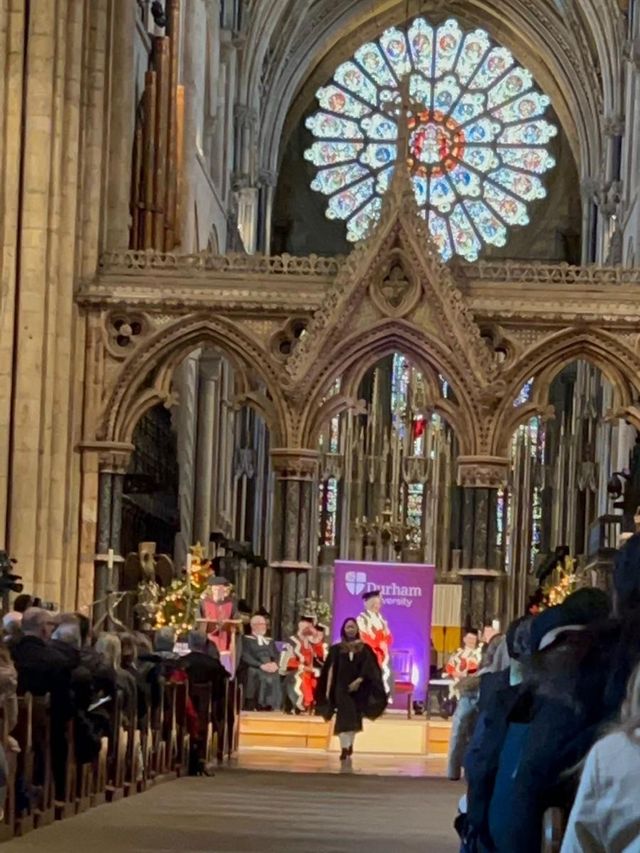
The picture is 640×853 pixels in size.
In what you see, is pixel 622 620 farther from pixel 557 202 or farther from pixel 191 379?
pixel 557 202

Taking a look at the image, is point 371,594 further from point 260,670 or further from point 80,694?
point 80,694

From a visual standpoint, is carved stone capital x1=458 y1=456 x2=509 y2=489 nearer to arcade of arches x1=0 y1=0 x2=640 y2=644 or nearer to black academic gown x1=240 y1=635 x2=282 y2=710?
arcade of arches x1=0 y1=0 x2=640 y2=644

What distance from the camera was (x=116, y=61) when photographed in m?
25.1

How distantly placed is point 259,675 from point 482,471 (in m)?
3.31

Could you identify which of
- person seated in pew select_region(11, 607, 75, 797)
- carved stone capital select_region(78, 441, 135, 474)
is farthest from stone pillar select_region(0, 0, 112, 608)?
person seated in pew select_region(11, 607, 75, 797)

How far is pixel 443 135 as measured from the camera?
4856cm

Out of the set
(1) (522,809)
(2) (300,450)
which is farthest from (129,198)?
(1) (522,809)

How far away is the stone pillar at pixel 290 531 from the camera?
2406 centimetres

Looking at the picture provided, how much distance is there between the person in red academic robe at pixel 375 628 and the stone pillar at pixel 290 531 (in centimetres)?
153

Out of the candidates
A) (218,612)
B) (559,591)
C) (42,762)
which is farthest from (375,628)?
(42,762)

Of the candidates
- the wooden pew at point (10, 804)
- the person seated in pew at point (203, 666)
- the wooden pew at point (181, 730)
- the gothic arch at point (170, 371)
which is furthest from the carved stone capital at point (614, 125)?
the wooden pew at point (10, 804)

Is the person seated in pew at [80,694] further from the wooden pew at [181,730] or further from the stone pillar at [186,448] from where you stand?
the stone pillar at [186,448]

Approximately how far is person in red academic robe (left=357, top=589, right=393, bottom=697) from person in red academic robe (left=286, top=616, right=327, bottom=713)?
97cm

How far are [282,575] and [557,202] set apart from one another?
82.4 ft
